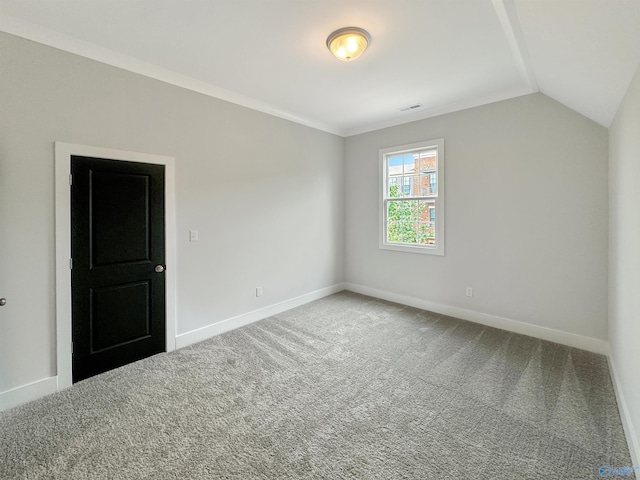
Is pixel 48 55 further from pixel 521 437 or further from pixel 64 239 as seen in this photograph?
pixel 521 437

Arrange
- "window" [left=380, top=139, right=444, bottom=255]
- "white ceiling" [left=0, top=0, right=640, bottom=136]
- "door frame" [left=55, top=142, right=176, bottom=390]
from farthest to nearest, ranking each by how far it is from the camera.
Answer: "window" [left=380, top=139, right=444, bottom=255] < "door frame" [left=55, top=142, right=176, bottom=390] < "white ceiling" [left=0, top=0, right=640, bottom=136]

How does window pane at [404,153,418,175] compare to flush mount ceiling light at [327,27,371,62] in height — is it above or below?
below

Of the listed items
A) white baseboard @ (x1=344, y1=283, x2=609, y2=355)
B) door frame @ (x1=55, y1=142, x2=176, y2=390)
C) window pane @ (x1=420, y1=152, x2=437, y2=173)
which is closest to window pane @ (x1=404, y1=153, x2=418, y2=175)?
window pane @ (x1=420, y1=152, x2=437, y2=173)

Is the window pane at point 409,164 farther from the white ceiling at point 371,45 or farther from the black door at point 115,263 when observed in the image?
the black door at point 115,263

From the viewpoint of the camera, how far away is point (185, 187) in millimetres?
3012

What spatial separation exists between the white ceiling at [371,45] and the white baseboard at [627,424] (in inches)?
83.6

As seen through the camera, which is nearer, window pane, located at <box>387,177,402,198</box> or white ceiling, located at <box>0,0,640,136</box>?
white ceiling, located at <box>0,0,640,136</box>

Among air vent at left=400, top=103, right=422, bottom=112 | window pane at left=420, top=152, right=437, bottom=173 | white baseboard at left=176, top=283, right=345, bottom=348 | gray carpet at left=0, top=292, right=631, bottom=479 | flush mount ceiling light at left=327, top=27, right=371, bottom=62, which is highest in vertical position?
air vent at left=400, top=103, right=422, bottom=112

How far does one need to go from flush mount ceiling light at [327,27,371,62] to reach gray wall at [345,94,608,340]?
204 cm

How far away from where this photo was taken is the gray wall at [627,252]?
5.50 feet

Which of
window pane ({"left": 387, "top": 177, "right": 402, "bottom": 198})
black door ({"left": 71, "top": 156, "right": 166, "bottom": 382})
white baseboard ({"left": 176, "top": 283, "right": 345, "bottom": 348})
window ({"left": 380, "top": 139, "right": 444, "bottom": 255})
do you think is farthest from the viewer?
window pane ({"left": 387, "top": 177, "right": 402, "bottom": 198})

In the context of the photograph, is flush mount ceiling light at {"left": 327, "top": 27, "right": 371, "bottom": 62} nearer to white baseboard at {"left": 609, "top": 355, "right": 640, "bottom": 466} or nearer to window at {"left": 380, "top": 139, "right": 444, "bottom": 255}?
window at {"left": 380, "top": 139, "right": 444, "bottom": 255}

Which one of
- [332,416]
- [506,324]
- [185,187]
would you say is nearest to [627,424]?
[506,324]

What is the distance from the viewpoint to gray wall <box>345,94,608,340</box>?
287 centimetres
